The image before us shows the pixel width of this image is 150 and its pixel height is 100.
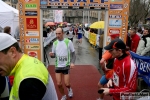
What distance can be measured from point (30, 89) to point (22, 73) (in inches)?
6.2

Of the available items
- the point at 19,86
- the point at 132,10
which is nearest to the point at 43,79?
the point at 19,86

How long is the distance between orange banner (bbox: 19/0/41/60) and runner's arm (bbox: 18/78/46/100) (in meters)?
6.98

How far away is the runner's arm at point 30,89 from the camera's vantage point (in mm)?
1258

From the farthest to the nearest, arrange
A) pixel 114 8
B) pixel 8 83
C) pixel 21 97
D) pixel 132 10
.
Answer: pixel 132 10 < pixel 114 8 < pixel 8 83 < pixel 21 97

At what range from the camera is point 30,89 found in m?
1.25

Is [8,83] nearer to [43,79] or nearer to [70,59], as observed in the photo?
[43,79]

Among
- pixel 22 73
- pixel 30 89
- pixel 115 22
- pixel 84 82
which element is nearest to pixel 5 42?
pixel 22 73

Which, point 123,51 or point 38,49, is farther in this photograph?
point 38,49

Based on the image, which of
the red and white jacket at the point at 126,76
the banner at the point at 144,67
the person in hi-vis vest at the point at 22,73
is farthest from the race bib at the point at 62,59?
the person in hi-vis vest at the point at 22,73

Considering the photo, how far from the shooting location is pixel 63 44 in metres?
4.77

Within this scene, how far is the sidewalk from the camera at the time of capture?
536cm

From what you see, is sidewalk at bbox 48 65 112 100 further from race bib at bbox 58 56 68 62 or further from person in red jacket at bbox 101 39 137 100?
person in red jacket at bbox 101 39 137 100

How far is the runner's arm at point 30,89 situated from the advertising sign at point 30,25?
6.98 meters

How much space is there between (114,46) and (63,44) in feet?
7.43
